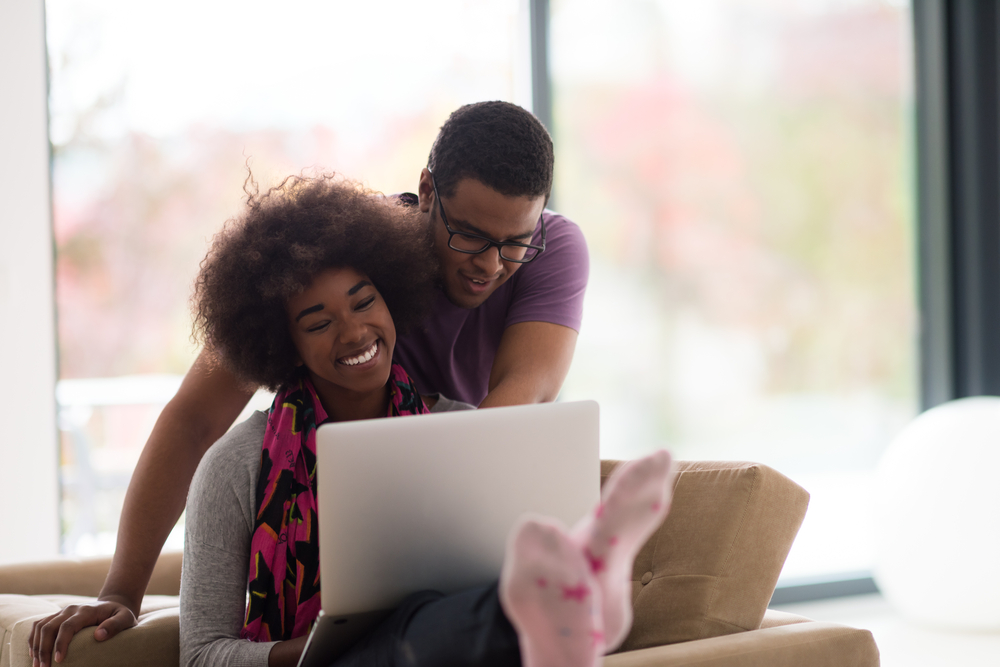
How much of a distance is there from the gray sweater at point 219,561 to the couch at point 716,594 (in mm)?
167

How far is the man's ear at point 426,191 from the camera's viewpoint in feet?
5.69

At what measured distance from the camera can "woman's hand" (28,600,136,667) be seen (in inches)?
54.7

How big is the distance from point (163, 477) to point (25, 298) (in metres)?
1.55

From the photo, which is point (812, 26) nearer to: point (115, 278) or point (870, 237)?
point (870, 237)

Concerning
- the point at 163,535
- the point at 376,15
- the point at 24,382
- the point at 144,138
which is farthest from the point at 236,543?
the point at 376,15

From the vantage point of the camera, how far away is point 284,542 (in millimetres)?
1399

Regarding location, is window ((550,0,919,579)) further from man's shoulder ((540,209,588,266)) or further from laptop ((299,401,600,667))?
laptop ((299,401,600,667))

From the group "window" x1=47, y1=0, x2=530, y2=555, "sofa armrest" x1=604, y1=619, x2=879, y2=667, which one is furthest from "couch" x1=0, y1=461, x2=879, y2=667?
"window" x1=47, y1=0, x2=530, y2=555

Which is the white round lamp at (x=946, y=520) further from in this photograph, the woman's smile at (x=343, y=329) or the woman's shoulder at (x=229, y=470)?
the woman's shoulder at (x=229, y=470)

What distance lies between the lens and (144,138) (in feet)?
9.56

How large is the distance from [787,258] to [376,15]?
199 centimetres

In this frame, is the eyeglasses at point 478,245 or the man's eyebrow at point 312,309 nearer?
the man's eyebrow at point 312,309

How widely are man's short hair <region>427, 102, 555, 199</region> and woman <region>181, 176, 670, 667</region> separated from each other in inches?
5.7

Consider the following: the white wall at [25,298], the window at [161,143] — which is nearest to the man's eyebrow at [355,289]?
the window at [161,143]
